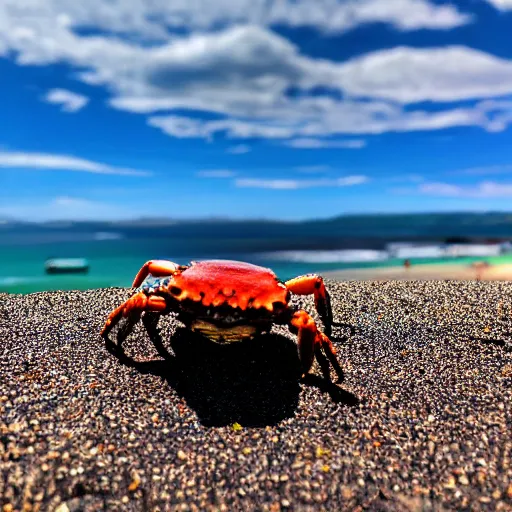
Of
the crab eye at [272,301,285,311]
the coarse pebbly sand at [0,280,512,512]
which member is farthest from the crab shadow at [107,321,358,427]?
the crab eye at [272,301,285,311]

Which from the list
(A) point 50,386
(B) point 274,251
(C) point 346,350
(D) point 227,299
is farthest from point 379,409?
(B) point 274,251

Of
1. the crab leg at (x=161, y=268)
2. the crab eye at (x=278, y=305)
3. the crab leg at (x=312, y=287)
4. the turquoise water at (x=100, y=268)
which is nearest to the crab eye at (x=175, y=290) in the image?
the crab eye at (x=278, y=305)

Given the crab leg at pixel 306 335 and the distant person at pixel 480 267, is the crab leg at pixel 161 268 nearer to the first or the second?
the crab leg at pixel 306 335

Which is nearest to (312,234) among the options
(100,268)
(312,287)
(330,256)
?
(330,256)

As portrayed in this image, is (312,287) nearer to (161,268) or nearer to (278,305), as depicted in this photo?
(278,305)

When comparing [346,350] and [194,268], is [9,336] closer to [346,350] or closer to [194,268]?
[194,268]

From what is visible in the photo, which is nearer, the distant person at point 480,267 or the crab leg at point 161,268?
the crab leg at point 161,268
